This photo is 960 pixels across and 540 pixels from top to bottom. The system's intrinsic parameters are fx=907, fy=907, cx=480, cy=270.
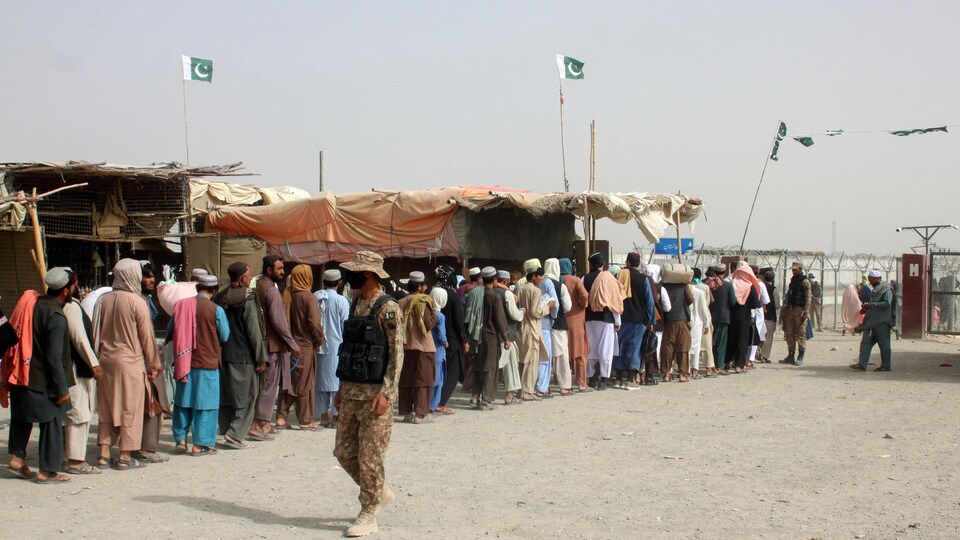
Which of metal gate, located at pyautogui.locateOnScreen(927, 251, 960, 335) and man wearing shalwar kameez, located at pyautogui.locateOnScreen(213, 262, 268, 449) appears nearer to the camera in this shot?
man wearing shalwar kameez, located at pyautogui.locateOnScreen(213, 262, 268, 449)

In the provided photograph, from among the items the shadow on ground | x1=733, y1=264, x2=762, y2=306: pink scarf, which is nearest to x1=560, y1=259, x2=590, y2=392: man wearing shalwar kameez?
x1=733, y1=264, x2=762, y2=306: pink scarf

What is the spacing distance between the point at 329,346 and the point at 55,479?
3116 mm

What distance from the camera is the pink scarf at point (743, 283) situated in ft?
46.0

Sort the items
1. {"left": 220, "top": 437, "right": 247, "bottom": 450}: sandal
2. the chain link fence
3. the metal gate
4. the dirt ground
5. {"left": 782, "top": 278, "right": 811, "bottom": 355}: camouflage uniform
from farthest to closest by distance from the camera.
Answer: the chain link fence
the metal gate
{"left": 782, "top": 278, "right": 811, "bottom": 355}: camouflage uniform
{"left": 220, "top": 437, "right": 247, "bottom": 450}: sandal
the dirt ground

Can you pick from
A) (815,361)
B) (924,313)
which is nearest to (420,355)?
(815,361)

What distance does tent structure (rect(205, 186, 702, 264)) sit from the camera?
1359 centimetres

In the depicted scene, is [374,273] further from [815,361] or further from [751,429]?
[815,361]

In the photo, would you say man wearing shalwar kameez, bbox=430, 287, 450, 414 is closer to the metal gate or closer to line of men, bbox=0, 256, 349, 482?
line of men, bbox=0, 256, 349, 482

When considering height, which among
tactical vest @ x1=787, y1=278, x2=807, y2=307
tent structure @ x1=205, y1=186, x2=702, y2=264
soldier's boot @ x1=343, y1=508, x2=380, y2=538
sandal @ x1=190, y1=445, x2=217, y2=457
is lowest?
sandal @ x1=190, y1=445, x2=217, y2=457

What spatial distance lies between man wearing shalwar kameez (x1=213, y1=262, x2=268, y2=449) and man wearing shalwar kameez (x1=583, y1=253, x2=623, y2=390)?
4985 millimetres

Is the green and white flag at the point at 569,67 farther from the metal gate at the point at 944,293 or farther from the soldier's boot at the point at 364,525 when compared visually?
the soldier's boot at the point at 364,525

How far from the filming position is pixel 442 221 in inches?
559

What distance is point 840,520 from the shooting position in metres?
5.50

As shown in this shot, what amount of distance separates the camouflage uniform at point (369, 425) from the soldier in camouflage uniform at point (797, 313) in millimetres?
11007
